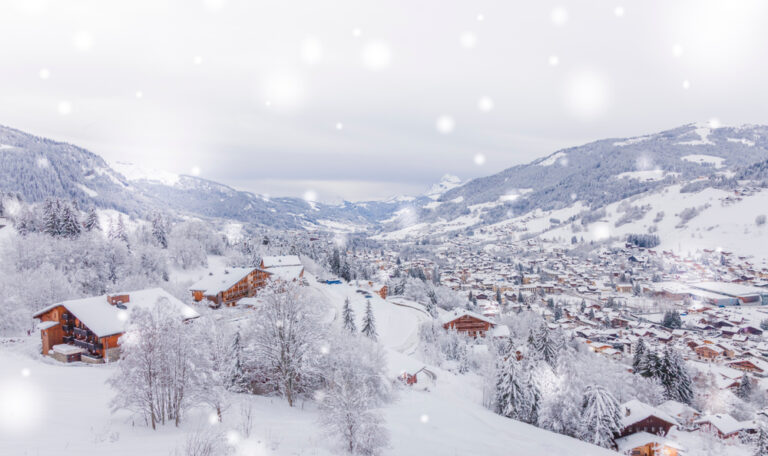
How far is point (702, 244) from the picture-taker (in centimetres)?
15838

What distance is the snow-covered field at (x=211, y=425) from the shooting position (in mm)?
11406

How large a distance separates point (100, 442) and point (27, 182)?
756ft

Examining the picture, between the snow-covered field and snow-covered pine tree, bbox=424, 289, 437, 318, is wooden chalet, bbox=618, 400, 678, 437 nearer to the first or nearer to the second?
the snow-covered field

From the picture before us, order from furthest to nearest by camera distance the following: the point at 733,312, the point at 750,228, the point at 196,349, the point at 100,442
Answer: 1. the point at 750,228
2. the point at 733,312
3. the point at 196,349
4. the point at 100,442

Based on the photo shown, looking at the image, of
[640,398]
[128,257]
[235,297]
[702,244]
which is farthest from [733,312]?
[128,257]

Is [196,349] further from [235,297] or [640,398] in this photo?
[235,297]

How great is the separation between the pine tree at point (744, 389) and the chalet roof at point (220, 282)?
69.7 metres

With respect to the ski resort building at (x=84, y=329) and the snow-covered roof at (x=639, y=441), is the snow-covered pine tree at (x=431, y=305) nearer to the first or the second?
the snow-covered roof at (x=639, y=441)

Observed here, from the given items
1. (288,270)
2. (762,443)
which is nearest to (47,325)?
(288,270)

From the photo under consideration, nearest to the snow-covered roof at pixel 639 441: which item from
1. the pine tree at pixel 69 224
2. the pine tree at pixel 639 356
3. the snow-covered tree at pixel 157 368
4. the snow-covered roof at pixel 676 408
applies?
the snow-covered roof at pixel 676 408

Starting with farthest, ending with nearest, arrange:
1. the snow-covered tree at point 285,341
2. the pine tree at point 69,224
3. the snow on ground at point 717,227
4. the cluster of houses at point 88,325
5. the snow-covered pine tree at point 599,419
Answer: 1. the snow on ground at point 717,227
2. the pine tree at point 69,224
3. the cluster of houses at point 88,325
4. the snow-covered pine tree at point 599,419
5. the snow-covered tree at point 285,341

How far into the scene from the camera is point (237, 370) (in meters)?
22.5

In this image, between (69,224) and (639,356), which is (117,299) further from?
(639,356)

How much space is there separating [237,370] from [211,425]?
811 cm
